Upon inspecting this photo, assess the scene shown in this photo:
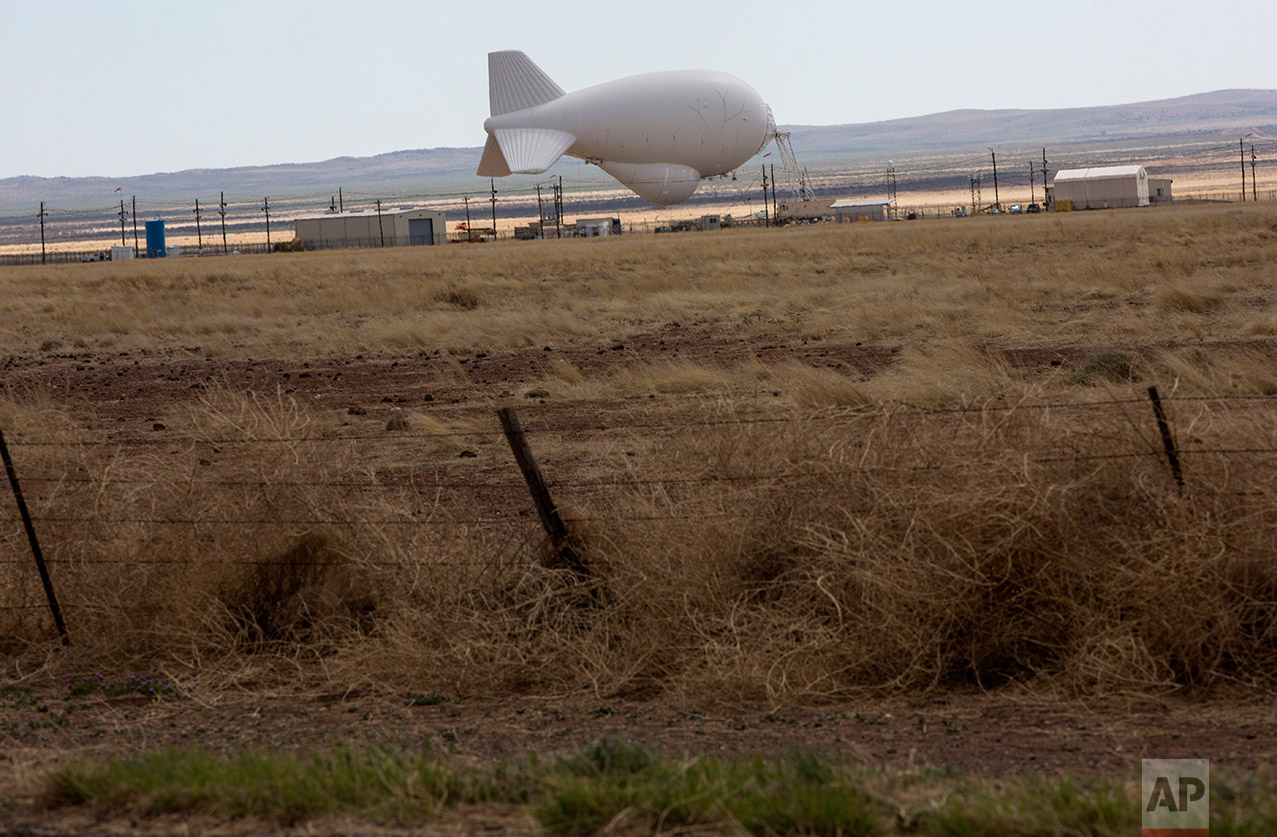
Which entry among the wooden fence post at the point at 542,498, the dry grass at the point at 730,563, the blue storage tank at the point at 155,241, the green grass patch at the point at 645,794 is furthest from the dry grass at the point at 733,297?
the blue storage tank at the point at 155,241

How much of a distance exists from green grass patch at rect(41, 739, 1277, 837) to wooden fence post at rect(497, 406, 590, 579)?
219 centimetres

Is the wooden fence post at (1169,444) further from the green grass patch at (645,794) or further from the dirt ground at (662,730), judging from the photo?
the green grass patch at (645,794)

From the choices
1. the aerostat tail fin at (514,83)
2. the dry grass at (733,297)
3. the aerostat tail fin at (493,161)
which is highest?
the aerostat tail fin at (514,83)

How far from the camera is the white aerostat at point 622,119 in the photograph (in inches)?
3497

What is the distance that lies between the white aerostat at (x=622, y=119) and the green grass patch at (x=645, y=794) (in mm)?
→ 83276

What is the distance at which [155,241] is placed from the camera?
3851 inches

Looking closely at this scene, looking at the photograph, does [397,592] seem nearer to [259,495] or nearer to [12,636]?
[259,495]

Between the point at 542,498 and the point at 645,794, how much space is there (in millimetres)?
2866

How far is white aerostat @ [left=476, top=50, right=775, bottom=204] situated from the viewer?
88.8m

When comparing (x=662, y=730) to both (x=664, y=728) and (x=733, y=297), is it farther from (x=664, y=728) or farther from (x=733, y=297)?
(x=733, y=297)

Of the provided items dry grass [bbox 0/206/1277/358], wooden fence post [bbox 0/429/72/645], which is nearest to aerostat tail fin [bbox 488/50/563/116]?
dry grass [bbox 0/206/1277/358]

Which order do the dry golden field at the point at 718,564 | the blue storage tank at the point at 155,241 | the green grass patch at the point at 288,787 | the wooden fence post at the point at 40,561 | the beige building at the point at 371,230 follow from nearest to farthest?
the green grass patch at the point at 288,787 → the dry golden field at the point at 718,564 → the wooden fence post at the point at 40,561 → the beige building at the point at 371,230 → the blue storage tank at the point at 155,241

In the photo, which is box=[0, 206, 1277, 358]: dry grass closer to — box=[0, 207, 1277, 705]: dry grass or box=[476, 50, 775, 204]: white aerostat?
box=[0, 207, 1277, 705]: dry grass

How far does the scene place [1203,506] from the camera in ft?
20.8
